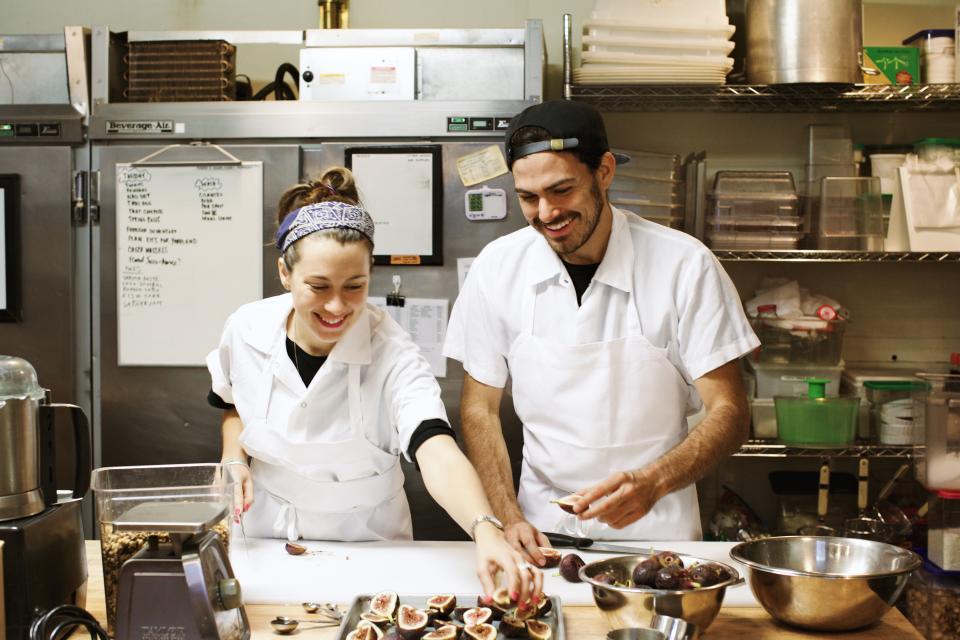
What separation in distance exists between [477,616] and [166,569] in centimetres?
50

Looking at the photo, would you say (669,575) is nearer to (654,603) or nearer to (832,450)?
(654,603)

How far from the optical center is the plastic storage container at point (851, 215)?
3.46 metres

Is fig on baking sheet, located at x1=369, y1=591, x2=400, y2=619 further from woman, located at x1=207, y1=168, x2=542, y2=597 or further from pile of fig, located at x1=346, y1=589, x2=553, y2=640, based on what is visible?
woman, located at x1=207, y1=168, x2=542, y2=597

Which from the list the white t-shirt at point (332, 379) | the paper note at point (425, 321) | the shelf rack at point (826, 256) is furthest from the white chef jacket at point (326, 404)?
the shelf rack at point (826, 256)

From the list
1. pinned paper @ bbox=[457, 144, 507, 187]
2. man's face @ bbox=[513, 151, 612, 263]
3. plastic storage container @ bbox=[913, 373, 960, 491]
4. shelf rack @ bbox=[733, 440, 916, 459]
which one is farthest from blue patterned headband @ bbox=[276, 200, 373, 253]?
plastic storage container @ bbox=[913, 373, 960, 491]

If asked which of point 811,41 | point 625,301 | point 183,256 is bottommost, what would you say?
point 625,301

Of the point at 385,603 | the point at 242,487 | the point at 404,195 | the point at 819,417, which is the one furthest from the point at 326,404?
the point at 819,417

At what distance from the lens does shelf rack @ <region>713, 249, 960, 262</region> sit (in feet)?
11.2

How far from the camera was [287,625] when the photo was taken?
1657 mm

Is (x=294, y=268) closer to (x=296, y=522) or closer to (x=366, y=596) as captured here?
(x=296, y=522)

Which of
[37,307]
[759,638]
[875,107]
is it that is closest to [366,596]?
[759,638]

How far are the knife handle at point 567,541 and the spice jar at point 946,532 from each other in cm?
169

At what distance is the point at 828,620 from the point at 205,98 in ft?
8.63

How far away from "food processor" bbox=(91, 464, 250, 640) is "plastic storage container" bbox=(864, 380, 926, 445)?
255 cm
